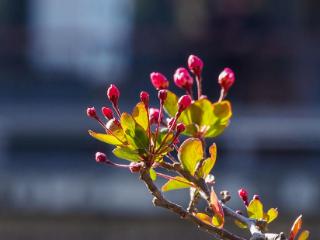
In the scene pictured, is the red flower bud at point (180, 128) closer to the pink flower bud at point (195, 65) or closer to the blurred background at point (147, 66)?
the pink flower bud at point (195, 65)

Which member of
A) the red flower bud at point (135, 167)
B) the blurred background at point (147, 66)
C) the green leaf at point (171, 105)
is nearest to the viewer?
the red flower bud at point (135, 167)

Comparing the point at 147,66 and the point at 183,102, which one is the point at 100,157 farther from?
the point at 147,66

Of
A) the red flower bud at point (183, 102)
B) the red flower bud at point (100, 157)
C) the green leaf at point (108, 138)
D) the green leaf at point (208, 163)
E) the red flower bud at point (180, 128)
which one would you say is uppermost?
the red flower bud at point (183, 102)

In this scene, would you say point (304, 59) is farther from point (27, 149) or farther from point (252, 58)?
point (27, 149)

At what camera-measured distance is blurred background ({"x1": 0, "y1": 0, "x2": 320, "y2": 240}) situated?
27.0ft

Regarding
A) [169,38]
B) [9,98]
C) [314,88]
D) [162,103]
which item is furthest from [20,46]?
[162,103]

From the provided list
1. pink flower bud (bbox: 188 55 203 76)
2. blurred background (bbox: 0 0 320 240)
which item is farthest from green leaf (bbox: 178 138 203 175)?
blurred background (bbox: 0 0 320 240)

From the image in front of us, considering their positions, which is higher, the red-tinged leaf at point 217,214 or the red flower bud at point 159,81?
the red flower bud at point 159,81

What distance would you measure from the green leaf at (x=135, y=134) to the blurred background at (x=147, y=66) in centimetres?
656

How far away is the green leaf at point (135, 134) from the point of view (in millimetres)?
1086

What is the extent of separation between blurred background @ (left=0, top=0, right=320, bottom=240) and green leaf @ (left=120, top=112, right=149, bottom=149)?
656cm

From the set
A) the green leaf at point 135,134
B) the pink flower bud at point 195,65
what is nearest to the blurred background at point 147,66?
the pink flower bud at point 195,65

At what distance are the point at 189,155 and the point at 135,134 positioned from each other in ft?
0.18

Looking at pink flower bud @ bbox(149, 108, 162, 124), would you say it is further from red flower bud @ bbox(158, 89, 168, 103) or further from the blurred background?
the blurred background
